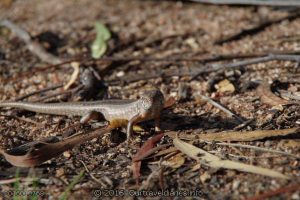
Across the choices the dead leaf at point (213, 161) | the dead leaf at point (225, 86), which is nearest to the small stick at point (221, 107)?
the dead leaf at point (225, 86)

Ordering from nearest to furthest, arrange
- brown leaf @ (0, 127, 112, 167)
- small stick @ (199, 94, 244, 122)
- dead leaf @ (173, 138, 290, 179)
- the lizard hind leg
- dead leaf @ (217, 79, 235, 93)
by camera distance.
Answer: dead leaf @ (173, 138, 290, 179) → brown leaf @ (0, 127, 112, 167) → small stick @ (199, 94, 244, 122) → the lizard hind leg → dead leaf @ (217, 79, 235, 93)

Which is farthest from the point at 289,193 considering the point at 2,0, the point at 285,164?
the point at 2,0

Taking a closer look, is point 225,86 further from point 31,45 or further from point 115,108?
point 31,45

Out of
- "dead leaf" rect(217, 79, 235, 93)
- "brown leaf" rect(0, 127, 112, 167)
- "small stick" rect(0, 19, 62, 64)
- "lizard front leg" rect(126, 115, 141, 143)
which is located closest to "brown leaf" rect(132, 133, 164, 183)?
"lizard front leg" rect(126, 115, 141, 143)

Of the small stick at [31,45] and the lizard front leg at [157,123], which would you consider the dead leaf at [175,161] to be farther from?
the small stick at [31,45]

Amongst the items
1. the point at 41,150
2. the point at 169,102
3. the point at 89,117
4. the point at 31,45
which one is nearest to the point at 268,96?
the point at 169,102

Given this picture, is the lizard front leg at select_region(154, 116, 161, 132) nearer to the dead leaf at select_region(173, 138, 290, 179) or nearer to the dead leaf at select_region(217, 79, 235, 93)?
the dead leaf at select_region(173, 138, 290, 179)
